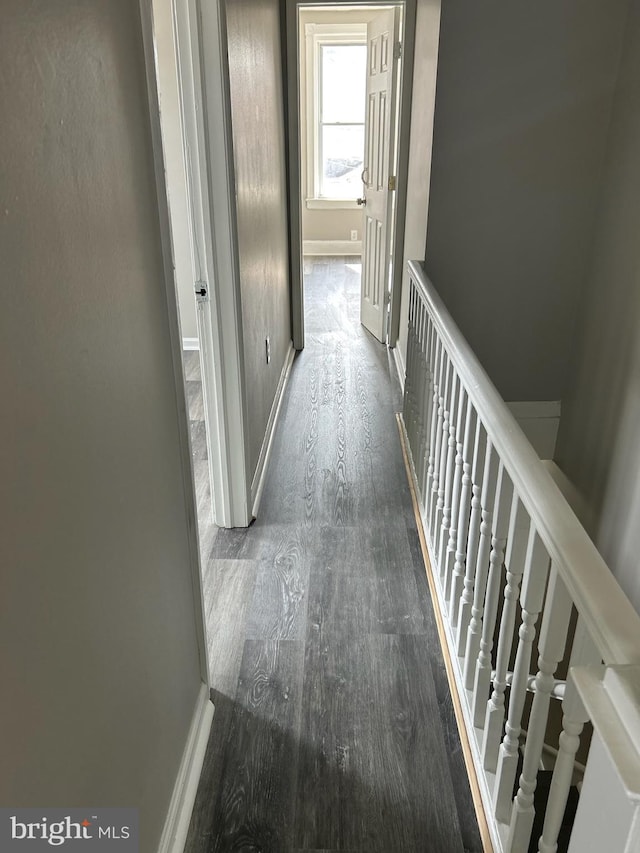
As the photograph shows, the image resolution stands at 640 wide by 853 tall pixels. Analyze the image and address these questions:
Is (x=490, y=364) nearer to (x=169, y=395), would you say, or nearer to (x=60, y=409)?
(x=169, y=395)

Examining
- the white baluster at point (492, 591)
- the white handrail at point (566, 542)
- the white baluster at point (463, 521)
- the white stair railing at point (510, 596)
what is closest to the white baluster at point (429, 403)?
the white stair railing at point (510, 596)

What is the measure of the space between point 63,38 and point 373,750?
1.74 meters

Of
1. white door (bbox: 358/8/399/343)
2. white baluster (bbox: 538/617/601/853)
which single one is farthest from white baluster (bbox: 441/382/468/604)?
white door (bbox: 358/8/399/343)

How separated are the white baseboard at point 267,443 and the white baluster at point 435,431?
0.76m

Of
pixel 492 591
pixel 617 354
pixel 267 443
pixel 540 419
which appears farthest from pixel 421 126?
pixel 492 591

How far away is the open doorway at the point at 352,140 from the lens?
14.5ft

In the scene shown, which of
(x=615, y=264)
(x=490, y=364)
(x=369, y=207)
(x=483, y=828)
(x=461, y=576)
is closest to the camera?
(x=483, y=828)

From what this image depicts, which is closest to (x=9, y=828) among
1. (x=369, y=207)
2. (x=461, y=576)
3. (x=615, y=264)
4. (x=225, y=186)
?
(x=461, y=576)

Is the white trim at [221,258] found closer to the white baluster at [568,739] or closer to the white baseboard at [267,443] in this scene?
the white baseboard at [267,443]

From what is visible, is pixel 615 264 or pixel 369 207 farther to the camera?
pixel 369 207

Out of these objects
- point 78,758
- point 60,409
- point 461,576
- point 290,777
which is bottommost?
point 290,777

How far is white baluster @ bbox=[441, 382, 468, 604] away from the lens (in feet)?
A: 6.43

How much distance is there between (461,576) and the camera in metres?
2.03

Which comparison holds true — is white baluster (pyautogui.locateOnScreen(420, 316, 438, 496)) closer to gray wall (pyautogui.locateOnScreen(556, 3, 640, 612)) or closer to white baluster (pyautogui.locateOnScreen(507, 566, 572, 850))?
gray wall (pyautogui.locateOnScreen(556, 3, 640, 612))
